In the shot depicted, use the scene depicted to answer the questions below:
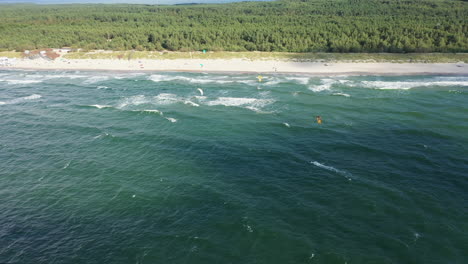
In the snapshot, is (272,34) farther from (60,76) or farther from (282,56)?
(60,76)

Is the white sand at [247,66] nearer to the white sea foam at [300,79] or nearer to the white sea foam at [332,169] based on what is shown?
the white sea foam at [300,79]

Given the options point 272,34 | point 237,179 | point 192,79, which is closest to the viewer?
point 237,179

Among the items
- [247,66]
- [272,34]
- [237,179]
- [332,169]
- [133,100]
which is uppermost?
[272,34]

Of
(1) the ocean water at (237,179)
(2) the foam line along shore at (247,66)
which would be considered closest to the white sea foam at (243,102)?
(1) the ocean water at (237,179)

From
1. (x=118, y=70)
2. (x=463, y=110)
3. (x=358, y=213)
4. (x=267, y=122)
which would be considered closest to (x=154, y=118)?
(x=267, y=122)

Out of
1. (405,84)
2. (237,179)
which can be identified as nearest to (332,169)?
(237,179)

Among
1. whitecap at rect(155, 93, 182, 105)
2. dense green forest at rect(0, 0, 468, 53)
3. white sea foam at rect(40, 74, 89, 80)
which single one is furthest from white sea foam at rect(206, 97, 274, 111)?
white sea foam at rect(40, 74, 89, 80)
